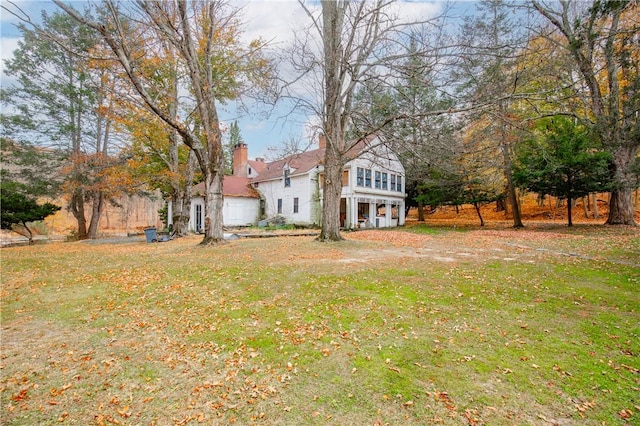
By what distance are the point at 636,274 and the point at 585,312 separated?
3368 mm

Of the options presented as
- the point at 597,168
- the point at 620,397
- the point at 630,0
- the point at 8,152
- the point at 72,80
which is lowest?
the point at 620,397

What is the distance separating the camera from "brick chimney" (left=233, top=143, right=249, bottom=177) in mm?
29531

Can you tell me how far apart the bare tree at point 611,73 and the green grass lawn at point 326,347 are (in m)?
7.63

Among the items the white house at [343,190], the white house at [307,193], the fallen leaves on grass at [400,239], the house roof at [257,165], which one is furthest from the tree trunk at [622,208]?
the house roof at [257,165]

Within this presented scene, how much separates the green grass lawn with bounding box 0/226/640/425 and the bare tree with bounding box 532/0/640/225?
25.0ft

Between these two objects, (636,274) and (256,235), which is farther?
(256,235)

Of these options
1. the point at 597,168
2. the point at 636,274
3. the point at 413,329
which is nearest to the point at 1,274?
the point at 413,329

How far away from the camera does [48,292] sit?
18.8ft

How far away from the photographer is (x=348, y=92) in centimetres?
1166

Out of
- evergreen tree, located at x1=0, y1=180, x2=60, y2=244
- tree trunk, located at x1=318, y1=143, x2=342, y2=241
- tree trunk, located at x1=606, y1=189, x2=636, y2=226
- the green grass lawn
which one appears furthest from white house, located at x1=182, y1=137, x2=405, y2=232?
Result: the green grass lawn

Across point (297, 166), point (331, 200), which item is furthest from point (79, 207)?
point (331, 200)

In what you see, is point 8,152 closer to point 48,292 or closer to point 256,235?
point 256,235

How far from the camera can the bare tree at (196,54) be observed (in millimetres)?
9062

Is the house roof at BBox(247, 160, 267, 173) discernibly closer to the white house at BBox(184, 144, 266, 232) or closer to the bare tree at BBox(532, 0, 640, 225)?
the white house at BBox(184, 144, 266, 232)
